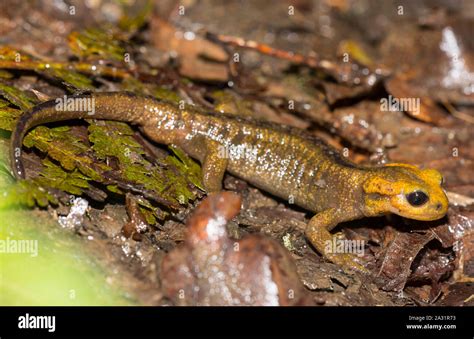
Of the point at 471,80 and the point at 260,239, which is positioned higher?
the point at 471,80

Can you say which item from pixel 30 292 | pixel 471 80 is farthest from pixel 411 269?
pixel 471 80

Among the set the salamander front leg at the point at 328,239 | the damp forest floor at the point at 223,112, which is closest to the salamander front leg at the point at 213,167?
the damp forest floor at the point at 223,112

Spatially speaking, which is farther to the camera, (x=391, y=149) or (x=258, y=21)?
(x=258, y=21)

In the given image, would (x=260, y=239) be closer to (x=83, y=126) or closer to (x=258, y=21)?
(x=83, y=126)

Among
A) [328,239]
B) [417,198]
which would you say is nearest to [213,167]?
[328,239]
